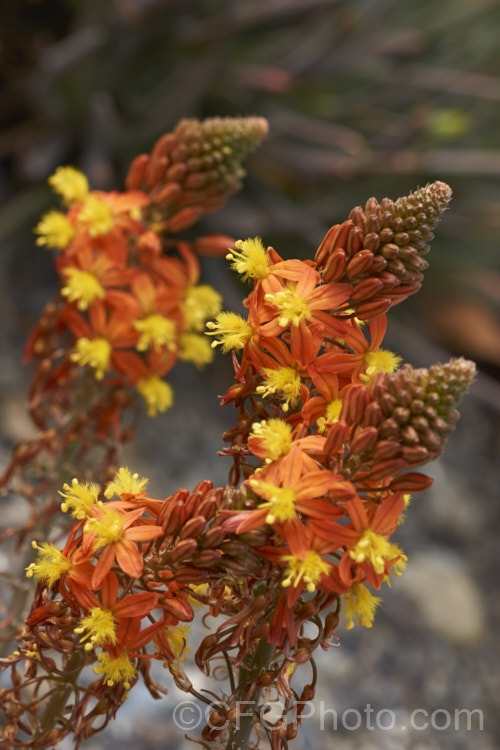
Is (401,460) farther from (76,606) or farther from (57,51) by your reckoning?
(57,51)

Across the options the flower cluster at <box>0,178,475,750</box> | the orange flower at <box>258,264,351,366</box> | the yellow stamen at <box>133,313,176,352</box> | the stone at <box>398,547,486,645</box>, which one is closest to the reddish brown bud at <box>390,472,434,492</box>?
the flower cluster at <box>0,178,475,750</box>

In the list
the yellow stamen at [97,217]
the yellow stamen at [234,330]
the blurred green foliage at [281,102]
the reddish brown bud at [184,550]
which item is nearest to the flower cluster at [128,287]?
the yellow stamen at [97,217]

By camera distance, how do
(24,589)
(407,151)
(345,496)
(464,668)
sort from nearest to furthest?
(345,496)
(24,589)
(464,668)
(407,151)

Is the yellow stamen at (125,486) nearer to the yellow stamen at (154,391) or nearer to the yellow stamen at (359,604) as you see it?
the yellow stamen at (359,604)

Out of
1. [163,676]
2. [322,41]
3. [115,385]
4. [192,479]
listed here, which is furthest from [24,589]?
[322,41]

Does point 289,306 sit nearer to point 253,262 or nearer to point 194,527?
point 253,262

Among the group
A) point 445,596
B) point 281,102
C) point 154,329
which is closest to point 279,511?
point 154,329
